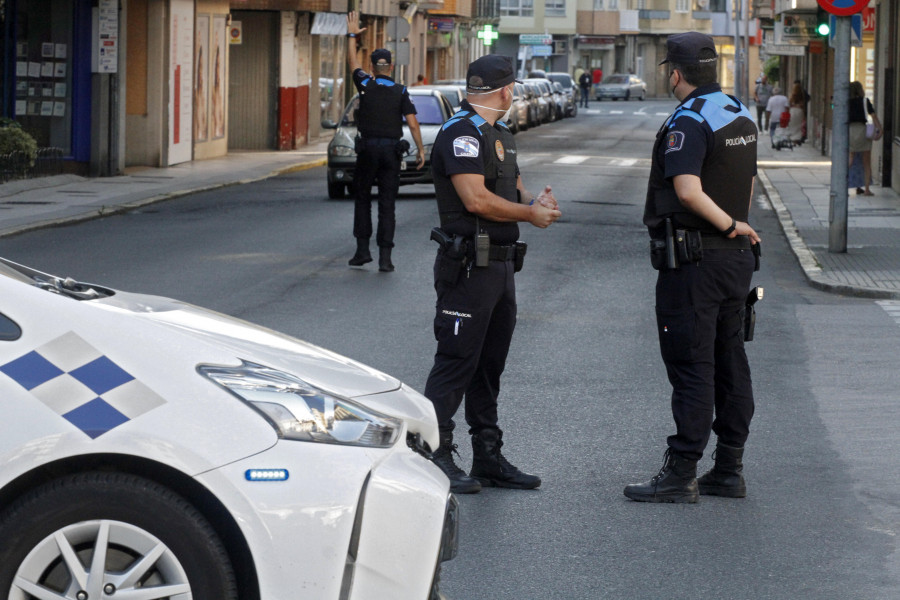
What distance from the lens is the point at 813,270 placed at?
1361 cm

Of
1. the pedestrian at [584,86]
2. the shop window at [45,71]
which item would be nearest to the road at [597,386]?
the shop window at [45,71]

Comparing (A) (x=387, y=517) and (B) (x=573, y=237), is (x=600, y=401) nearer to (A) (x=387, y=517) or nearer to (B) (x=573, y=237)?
(A) (x=387, y=517)

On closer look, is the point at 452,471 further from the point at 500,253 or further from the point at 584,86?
the point at 584,86

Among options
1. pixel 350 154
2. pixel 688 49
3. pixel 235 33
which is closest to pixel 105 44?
pixel 350 154

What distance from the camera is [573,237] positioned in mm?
16953

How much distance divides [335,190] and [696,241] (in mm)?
15710

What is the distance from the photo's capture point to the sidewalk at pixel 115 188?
18.0 m

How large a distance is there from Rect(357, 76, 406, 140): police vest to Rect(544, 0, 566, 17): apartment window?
94.4m

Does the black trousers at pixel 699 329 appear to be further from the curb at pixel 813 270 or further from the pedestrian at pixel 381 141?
the pedestrian at pixel 381 141

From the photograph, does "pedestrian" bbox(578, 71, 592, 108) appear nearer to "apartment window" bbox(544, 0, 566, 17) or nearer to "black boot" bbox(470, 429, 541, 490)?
"apartment window" bbox(544, 0, 566, 17)

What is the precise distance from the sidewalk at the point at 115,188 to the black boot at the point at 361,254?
4577mm

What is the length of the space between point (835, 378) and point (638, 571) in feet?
13.2

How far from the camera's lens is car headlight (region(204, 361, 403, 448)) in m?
3.83

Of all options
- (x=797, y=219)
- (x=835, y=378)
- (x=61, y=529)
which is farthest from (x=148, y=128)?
(x=61, y=529)
